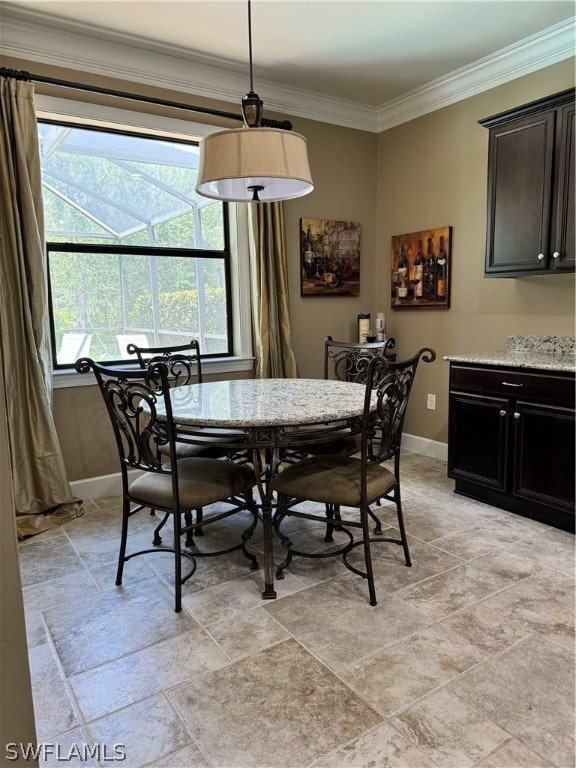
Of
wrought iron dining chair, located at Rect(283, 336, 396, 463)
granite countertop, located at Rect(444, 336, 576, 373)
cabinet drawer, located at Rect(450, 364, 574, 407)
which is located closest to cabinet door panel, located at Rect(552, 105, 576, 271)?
granite countertop, located at Rect(444, 336, 576, 373)

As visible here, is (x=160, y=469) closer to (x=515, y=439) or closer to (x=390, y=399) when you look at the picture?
(x=390, y=399)

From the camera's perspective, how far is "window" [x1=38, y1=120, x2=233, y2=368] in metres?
3.29

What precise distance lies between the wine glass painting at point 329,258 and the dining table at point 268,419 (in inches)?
70.1

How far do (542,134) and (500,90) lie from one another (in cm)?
86

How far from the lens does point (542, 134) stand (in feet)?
9.35

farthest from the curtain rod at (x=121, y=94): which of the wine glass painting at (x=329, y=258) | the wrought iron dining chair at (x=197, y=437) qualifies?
the wrought iron dining chair at (x=197, y=437)

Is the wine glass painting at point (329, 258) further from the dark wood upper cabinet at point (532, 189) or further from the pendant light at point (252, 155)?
the pendant light at point (252, 155)

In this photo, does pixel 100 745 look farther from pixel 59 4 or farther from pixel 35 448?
pixel 59 4

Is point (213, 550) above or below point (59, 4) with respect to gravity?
below

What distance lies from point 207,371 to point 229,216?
117 cm

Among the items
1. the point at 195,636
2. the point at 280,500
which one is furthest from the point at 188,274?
the point at 195,636

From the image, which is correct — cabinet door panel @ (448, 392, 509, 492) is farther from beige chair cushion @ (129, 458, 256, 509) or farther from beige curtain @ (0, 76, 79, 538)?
beige curtain @ (0, 76, 79, 538)

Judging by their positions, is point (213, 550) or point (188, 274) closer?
point (213, 550)

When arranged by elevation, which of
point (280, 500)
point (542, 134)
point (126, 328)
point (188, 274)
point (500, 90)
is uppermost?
point (500, 90)
